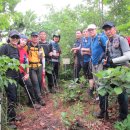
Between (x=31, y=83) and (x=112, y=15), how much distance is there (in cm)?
478

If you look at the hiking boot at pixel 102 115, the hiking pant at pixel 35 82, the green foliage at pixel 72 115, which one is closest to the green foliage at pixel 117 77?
the green foliage at pixel 72 115

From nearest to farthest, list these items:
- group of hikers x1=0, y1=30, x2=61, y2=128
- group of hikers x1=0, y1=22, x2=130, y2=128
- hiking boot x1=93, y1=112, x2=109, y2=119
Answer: group of hikers x1=0, y1=22, x2=130, y2=128 < hiking boot x1=93, y1=112, x2=109, y2=119 < group of hikers x1=0, y1=30, x2=61, y2=128

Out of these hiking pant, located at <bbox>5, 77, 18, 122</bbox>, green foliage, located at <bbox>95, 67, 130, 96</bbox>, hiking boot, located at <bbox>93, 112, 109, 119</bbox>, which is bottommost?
hiking boot, located at <bbox>93, 112, 109, 119</bbox>

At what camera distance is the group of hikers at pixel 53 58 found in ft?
18.9

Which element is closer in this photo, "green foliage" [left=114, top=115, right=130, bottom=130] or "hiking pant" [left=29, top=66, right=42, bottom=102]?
"green foliage" [left=114, top=115, right=130, bottom=130]

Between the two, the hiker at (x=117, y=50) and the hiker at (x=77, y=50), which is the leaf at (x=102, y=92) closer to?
the hiker at (x=117, y=50)

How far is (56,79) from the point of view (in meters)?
10.3

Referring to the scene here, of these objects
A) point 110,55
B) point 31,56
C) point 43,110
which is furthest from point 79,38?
point 110,55

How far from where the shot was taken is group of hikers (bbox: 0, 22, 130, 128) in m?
5.76

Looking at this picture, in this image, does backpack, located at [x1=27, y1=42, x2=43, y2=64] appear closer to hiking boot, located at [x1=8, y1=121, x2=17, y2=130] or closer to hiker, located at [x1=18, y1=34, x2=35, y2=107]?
hiker, located at [x1=18, y1=34, x2=35, y2=107]

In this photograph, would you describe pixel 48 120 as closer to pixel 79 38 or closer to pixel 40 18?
pixel 79 38

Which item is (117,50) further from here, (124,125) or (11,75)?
(11,75)

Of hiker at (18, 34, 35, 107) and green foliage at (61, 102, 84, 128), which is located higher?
hiker at (18, 34, 35, 107)

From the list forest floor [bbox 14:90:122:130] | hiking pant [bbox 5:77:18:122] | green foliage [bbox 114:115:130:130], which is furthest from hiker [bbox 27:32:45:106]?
green foliage [bbox 114:115:130:130]
